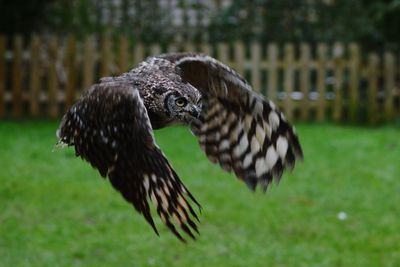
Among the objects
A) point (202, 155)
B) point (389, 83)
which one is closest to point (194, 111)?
point (202, 155)

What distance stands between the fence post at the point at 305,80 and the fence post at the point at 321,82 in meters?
0.18

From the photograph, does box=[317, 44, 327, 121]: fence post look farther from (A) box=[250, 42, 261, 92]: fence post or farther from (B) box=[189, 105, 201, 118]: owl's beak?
(B) box=[189, 105, 201, 118]: owl's beak

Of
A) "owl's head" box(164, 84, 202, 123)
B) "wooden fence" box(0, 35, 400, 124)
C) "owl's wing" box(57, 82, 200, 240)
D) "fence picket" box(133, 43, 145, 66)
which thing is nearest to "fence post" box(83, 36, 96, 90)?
"wooden fence" box(0, 35, 400, 124)

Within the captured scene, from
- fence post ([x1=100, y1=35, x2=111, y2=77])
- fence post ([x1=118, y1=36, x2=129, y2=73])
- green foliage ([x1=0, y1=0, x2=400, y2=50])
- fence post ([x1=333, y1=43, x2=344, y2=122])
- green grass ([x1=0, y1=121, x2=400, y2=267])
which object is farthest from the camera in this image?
green foliage ([x1=0, y1=0, x2=400, y2=50])

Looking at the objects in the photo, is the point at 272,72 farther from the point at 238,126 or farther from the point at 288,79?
the point at 238,126

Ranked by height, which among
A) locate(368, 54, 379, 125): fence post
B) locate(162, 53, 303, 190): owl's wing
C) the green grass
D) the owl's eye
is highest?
the owl's eye

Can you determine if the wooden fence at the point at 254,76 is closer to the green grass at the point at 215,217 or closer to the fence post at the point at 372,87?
the fence post at the point at 372,87

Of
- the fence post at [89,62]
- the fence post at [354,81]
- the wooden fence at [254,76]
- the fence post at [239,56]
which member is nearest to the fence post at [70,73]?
the wooden fence at [254,76]

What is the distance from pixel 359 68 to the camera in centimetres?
1366

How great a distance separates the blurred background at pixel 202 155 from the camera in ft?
21.9

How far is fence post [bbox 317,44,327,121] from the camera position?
44.2 ft

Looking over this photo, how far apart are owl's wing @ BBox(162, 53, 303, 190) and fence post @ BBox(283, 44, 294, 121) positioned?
338 inches

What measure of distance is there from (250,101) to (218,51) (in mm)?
9289

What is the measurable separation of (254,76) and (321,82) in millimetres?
1097
